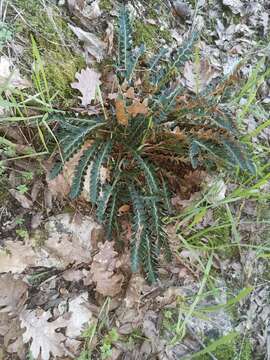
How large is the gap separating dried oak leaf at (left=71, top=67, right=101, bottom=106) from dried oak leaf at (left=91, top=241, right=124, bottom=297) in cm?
79

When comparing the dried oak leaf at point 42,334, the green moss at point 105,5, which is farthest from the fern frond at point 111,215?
the green moss at point 105,5

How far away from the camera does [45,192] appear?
2250mm

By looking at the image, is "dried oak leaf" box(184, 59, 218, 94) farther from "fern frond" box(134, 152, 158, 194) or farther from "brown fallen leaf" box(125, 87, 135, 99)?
"fern frond" box(134, 152, 158, 194)

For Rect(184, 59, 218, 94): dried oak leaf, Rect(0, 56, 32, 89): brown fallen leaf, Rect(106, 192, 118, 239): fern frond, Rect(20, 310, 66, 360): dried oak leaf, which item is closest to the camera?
Rect(20, 310, 66, 360): dried oak leaf

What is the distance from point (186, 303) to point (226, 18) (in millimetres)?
2118

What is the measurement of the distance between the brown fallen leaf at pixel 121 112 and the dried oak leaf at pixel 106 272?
65 cm

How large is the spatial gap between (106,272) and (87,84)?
1.03 m

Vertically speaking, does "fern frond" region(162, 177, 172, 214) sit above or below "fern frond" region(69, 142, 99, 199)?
below

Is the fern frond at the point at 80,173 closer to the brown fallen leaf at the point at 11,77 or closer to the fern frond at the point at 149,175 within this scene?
the fern frond at the point at 149,175

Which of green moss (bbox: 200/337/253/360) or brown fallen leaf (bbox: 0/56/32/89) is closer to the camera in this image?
brown fallen leaf (bbox: 0/56/32/89)

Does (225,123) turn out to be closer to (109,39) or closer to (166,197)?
(166,197)

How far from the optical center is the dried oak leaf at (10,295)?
2068mm

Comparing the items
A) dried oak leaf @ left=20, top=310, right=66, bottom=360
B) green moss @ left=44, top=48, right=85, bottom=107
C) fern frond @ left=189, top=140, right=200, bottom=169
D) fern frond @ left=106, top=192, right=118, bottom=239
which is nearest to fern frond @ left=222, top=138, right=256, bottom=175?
fern frond @ left=189, top=140, right=200, bottom=169

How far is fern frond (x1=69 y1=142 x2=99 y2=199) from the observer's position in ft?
6.98
